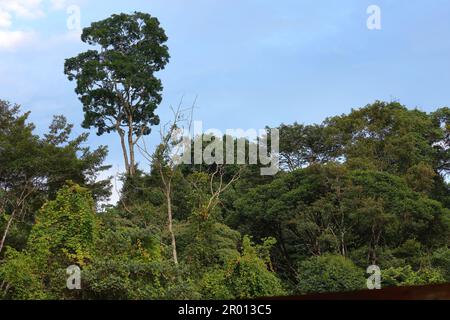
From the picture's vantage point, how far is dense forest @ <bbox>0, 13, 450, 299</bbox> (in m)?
8.78

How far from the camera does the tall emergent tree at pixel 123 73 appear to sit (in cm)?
1532

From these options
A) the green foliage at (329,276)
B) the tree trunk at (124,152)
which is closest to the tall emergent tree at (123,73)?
the tree trunk at (124,152)

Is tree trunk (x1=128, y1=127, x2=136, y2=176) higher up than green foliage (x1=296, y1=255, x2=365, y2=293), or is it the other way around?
tree trunk (x1=128, y1=127, x2=136, y2=176)

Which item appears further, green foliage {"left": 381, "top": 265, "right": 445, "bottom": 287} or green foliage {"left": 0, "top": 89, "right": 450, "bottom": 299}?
green foliage {"left": 381, "top": 265, "right": 445, "bottom": 287}

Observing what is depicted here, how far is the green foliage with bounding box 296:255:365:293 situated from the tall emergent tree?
18.9 ft

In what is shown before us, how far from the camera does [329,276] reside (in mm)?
11219

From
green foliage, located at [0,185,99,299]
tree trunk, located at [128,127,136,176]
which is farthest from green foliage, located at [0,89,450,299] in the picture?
tree trunk, located at [128,127,136,176]

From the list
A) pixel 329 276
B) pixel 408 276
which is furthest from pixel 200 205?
pixel 408 276

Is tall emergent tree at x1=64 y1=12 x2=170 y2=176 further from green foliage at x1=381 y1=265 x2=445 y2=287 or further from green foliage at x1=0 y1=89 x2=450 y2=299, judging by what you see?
green foliage at x1=381 y1=265 x2=445 y2=287

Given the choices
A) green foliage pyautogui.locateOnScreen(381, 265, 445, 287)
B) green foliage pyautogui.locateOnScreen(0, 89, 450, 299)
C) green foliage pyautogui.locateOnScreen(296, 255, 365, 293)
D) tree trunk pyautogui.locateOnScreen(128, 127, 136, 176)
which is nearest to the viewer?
Answer: green foliage pyautogui.locateOnScreen(0, 89, 450, 299)

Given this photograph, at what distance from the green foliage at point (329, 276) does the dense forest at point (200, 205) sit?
0.11ft

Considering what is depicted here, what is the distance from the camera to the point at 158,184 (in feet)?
45.4

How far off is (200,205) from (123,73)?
5.35 meters
